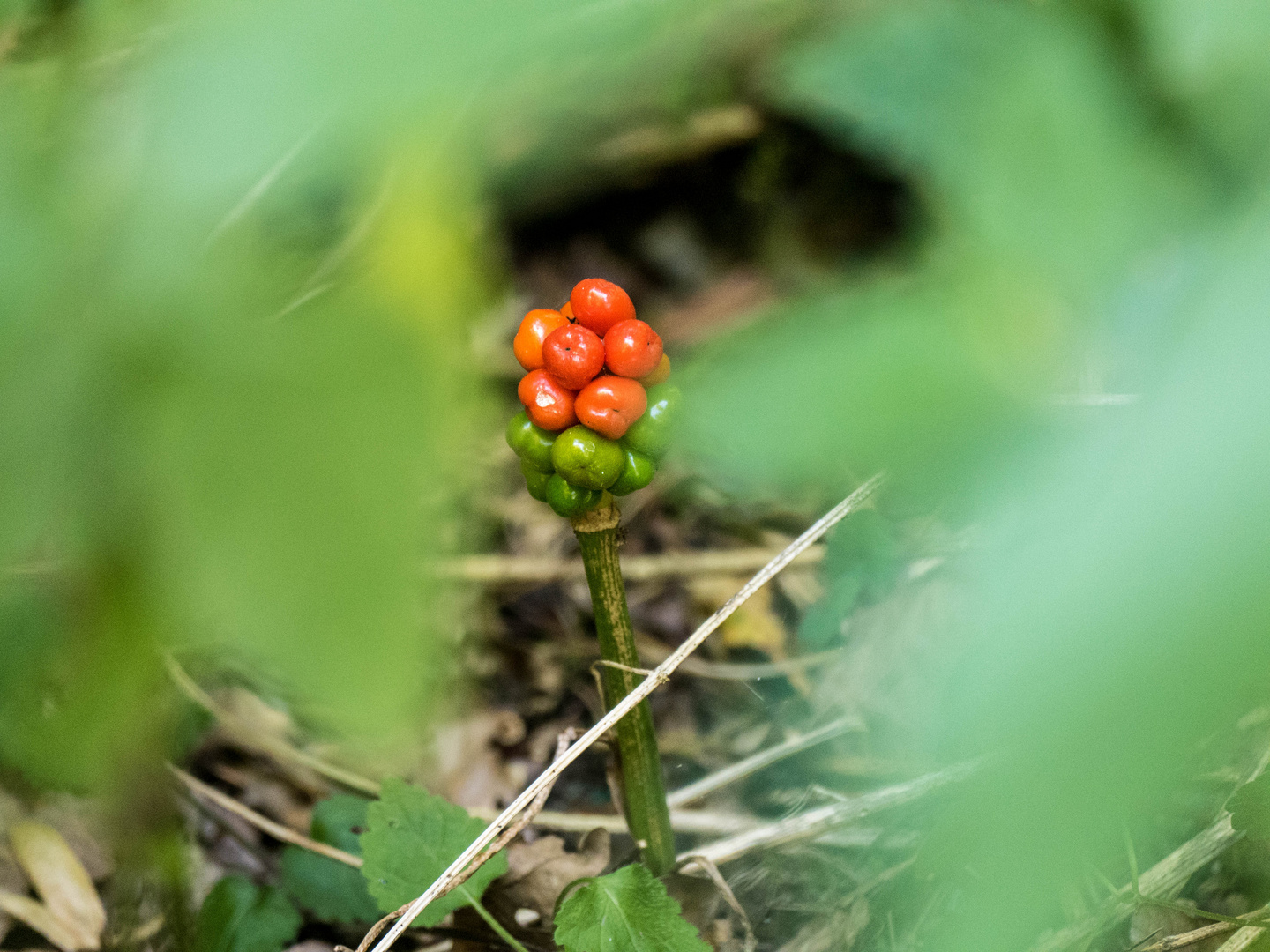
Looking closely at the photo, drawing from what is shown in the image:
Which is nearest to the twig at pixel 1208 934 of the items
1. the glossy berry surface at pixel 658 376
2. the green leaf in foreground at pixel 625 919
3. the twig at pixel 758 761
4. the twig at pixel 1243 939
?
the twig at pixel 1243 939

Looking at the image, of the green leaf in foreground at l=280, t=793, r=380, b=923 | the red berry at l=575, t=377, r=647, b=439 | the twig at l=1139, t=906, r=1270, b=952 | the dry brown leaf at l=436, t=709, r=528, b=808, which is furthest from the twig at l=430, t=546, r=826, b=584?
the red berry at l=575, t=377, r=647, b=439

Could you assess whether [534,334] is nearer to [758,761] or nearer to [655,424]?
[655,424]

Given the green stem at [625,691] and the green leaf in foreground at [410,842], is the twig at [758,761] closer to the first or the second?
the green stem at [625,691]

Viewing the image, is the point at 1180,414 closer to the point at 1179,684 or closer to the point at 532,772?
the point at 1179,684

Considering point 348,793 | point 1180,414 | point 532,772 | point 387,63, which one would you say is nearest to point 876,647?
point 532,772

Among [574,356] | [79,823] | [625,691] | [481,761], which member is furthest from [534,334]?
[79,823]

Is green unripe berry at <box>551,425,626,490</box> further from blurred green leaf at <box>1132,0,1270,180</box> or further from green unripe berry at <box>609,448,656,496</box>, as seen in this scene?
blurred green leaf at <box>1132,0,1270,180</box>
